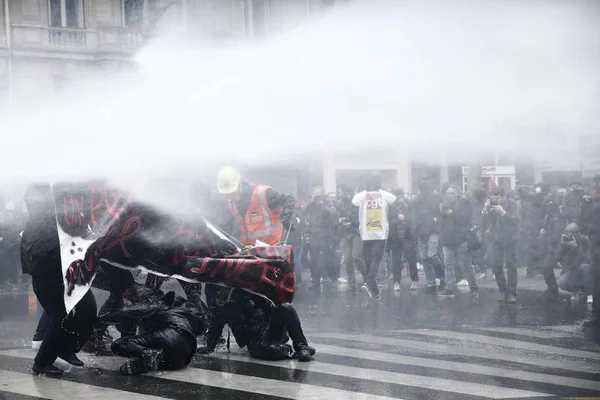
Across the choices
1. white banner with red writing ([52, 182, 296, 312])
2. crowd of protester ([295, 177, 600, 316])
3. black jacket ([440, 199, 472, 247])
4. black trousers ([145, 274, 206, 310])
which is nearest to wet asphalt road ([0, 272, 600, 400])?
black trousers ([145, 274, 206, 310])

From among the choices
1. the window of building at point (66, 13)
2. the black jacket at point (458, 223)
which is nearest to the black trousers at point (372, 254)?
the black jacket at point (458, 223)

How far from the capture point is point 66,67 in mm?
23312

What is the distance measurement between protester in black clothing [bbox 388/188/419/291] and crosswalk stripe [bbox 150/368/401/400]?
24.8 ft

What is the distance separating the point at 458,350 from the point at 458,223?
5655 millimetres

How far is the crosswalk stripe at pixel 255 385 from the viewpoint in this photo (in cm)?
648

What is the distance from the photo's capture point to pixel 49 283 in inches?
285

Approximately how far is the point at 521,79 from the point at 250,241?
10.4ft

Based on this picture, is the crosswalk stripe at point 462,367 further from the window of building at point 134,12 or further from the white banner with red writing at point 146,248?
the window of building at point 134,12

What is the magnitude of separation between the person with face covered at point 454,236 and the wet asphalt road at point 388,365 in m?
2.38

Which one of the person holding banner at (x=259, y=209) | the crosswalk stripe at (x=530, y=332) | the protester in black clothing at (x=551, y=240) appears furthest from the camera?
A: the protester in black clothing at (x=551, y=240)

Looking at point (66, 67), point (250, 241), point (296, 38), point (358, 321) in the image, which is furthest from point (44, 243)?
point (66, 67)

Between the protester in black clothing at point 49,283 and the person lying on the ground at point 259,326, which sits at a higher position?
the protester in black clothing at point 49,283

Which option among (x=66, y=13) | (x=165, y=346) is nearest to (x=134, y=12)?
(x=66, y=13)

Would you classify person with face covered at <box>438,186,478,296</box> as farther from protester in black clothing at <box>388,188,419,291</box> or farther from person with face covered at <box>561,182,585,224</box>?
person with face covered at <box>561,182,585,224</box>
